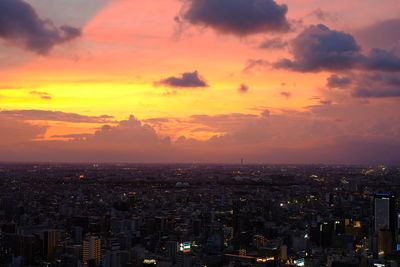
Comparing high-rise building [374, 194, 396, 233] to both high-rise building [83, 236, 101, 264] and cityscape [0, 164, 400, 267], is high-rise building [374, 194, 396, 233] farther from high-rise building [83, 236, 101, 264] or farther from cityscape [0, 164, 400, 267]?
high-rise building [83, 236, 101, 264]

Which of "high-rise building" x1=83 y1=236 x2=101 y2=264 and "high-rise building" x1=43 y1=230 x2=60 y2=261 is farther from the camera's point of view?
"high-rise building" x1=43 y1=230 x2=60 y2=261

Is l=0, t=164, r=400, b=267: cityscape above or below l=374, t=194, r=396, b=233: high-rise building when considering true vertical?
below

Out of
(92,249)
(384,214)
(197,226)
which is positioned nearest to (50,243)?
(92,249)

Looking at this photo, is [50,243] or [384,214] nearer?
[50,243]

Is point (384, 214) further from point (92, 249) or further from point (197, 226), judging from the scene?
point (92, 249)

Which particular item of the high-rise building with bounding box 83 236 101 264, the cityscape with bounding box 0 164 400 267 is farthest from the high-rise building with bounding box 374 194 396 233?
the high-rise building with bounding box 83 236 101 264

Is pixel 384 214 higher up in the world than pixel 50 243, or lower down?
higher up
